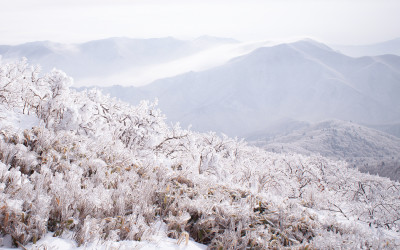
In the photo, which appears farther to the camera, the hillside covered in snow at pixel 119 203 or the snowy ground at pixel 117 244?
the hillside covered in snow at pixel 119 203

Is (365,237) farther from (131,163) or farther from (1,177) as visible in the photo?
(1,177)

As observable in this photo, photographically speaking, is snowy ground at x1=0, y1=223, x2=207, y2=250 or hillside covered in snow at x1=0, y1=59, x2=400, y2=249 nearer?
snowy ground at x1=0, y1=223, x2=207, y2=250

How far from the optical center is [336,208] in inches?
257

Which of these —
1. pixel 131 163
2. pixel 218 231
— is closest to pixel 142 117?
pixel 131 163

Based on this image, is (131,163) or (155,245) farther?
(131,163)

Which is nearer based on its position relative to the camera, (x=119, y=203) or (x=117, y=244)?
(x=117, y=244)

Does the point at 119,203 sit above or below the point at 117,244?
above

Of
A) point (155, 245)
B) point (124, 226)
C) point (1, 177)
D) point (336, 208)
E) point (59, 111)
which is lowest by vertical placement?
point (336, 208)

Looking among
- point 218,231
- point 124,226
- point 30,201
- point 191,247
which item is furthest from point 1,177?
point 218,231

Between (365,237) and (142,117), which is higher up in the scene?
(142,117)

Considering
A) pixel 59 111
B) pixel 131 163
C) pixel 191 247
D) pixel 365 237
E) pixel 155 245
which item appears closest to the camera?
pixel 155 245

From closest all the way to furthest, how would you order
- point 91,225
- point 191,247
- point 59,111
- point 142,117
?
point 91,225, point 191,247, point 59,111, point 142,117

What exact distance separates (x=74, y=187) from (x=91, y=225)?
0.75 m

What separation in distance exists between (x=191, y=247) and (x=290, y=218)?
6.89ft
